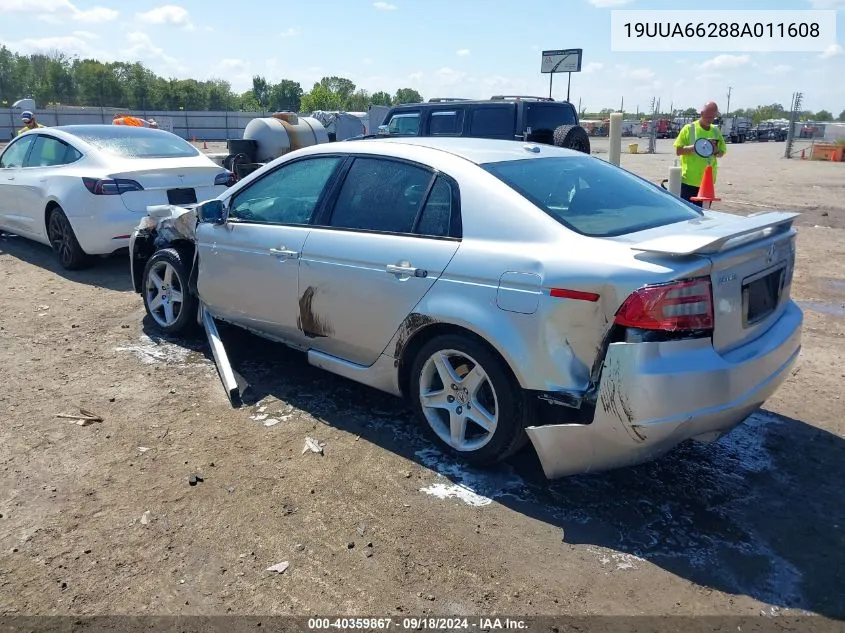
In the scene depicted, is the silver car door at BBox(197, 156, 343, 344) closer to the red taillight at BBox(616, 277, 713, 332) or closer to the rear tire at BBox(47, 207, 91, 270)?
the red taillight at BBox(616, 277, 713, 332)

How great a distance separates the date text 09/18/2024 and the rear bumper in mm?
822

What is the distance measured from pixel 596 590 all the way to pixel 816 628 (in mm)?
778

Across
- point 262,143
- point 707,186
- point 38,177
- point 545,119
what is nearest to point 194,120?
point 262,143

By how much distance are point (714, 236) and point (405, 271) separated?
149 centimetres

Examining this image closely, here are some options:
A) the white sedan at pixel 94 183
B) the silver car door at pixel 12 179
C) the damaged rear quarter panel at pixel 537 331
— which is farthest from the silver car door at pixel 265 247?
the silver car door at pixel 12 179

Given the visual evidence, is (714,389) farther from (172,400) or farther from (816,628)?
(172,400)

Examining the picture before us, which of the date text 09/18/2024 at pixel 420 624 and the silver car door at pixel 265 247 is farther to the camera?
the silver car door at pixel 265 247

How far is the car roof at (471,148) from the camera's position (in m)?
3.73

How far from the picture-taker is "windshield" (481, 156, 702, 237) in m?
3.29

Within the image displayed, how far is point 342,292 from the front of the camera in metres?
3.85

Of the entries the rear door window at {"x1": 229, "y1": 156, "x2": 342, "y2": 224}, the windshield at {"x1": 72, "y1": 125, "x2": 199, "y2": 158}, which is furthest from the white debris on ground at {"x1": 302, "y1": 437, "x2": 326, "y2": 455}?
the windshield at {"x1": 72, "y1": 125, "x2": 199, "y2": 158}

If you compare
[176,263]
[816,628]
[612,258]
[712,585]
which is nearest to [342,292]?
[612,258]

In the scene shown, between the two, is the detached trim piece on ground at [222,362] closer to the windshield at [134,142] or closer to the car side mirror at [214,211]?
the car side mirror at [214,211]

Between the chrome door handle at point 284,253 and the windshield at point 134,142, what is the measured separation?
4.30 m
